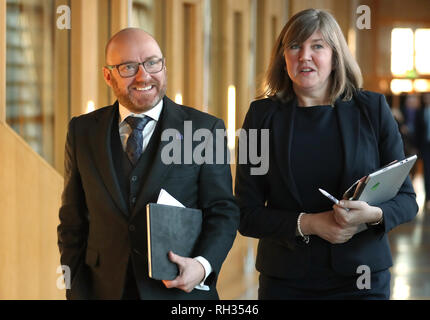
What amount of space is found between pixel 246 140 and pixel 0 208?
5.49 feet

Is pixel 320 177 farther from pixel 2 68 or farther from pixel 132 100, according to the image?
pixel 2 68

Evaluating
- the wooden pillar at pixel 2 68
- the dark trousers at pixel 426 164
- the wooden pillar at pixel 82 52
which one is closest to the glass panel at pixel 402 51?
the dark trousers at pixel 426 164

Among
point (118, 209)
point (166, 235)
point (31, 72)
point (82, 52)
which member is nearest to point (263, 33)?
point (82, 52)

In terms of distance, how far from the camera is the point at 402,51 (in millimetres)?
21703

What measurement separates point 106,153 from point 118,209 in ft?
0.64

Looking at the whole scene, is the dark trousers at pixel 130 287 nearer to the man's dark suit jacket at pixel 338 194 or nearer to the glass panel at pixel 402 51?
the man's dark suit jacket at pixel 338 194

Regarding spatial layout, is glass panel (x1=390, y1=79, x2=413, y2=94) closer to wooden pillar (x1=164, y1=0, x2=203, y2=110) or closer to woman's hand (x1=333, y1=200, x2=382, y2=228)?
wooden pillar (x1=164, y1=0, x2=203, y2=110)

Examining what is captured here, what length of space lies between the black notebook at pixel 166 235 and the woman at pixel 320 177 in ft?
1.38

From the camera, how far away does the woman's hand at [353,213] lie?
2344 millimetres
